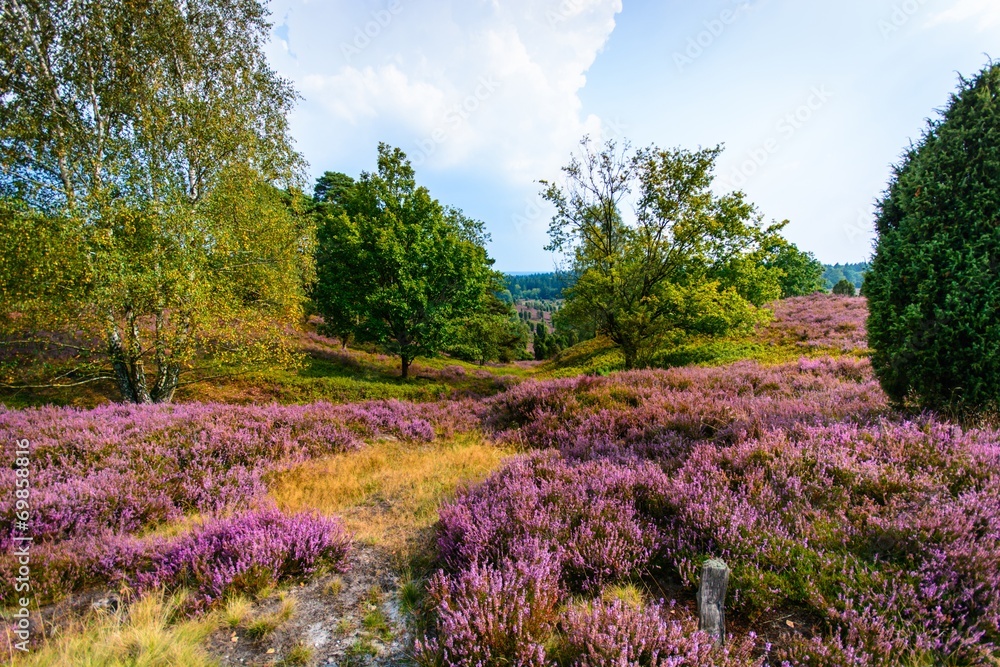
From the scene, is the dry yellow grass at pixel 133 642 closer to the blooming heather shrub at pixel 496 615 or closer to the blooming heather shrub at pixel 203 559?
the blooming heather shrub at pixel 203 559

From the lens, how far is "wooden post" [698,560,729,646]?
2.69m

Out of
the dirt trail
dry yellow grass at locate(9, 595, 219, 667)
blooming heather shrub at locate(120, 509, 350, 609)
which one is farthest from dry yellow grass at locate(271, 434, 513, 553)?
dry yellow grass at locate(9, 595, 219, 667)

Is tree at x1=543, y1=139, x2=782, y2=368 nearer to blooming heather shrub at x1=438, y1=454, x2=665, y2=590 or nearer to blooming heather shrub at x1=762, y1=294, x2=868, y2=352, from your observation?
blooming heather shrub at x1=762, y1=294, x2=868, y2=352

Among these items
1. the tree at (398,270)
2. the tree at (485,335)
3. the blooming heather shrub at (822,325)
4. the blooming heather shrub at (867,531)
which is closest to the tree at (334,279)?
the tree at (398,270)

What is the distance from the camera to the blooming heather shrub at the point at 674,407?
252 inches

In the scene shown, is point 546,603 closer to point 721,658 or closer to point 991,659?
point 721,658

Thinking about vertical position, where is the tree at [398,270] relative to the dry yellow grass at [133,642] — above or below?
above

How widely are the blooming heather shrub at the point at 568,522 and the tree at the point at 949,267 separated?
452 cm

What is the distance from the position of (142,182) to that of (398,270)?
1027 cm

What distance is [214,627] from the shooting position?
325cm

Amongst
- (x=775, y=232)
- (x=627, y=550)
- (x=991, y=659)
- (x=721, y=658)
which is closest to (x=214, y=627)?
(x=627, y=550)

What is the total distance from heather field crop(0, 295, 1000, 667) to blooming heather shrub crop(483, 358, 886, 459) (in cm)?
12

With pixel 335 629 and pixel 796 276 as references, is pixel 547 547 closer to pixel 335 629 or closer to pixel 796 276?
pixel 335 629

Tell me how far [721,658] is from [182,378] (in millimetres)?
19434
